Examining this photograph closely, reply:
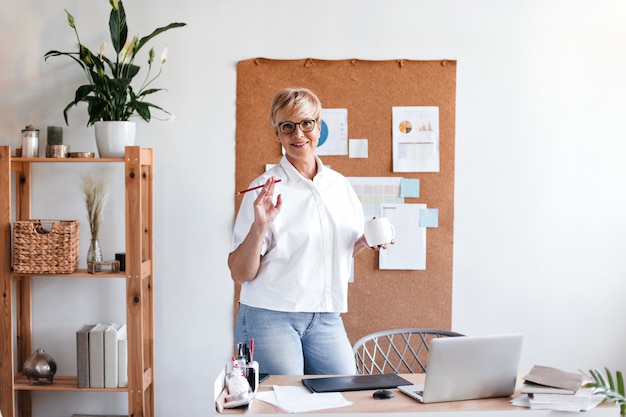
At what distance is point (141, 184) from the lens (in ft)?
10.1

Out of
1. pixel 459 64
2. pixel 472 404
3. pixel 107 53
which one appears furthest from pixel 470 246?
pixel 107 53

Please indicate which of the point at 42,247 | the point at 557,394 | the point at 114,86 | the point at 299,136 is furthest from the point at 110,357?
the point at 557,394

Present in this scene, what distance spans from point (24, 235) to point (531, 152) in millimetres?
2398

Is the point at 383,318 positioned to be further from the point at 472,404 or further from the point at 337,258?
the point at 472,404

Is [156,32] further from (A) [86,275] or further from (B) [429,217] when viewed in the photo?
(B) [429,217]

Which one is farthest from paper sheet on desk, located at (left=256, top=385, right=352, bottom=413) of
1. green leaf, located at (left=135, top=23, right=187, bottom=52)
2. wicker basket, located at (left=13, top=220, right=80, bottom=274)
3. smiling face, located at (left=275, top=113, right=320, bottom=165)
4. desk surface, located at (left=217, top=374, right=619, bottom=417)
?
green leaf, located at (left=135, top=23, right=187, bottom=52)

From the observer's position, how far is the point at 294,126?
2320 mm

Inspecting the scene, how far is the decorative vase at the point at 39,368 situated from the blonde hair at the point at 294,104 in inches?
66.1

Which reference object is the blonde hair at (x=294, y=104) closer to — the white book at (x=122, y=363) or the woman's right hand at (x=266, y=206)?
the woman's right hand at (x=266, y=206)

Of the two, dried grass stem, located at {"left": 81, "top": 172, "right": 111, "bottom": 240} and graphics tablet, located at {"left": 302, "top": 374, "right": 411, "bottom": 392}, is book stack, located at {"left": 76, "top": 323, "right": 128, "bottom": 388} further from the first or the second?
graphics tablet, located at {"left": 302, "top": 374, "right": 411, "bottom": 392}

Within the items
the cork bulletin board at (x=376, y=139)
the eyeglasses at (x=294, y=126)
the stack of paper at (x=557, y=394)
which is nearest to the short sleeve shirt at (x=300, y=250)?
the eyeglasses at (x=294, y=126)

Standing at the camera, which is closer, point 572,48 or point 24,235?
point 24,235

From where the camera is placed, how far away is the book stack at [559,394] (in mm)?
1861

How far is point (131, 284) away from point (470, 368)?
5.60ft
